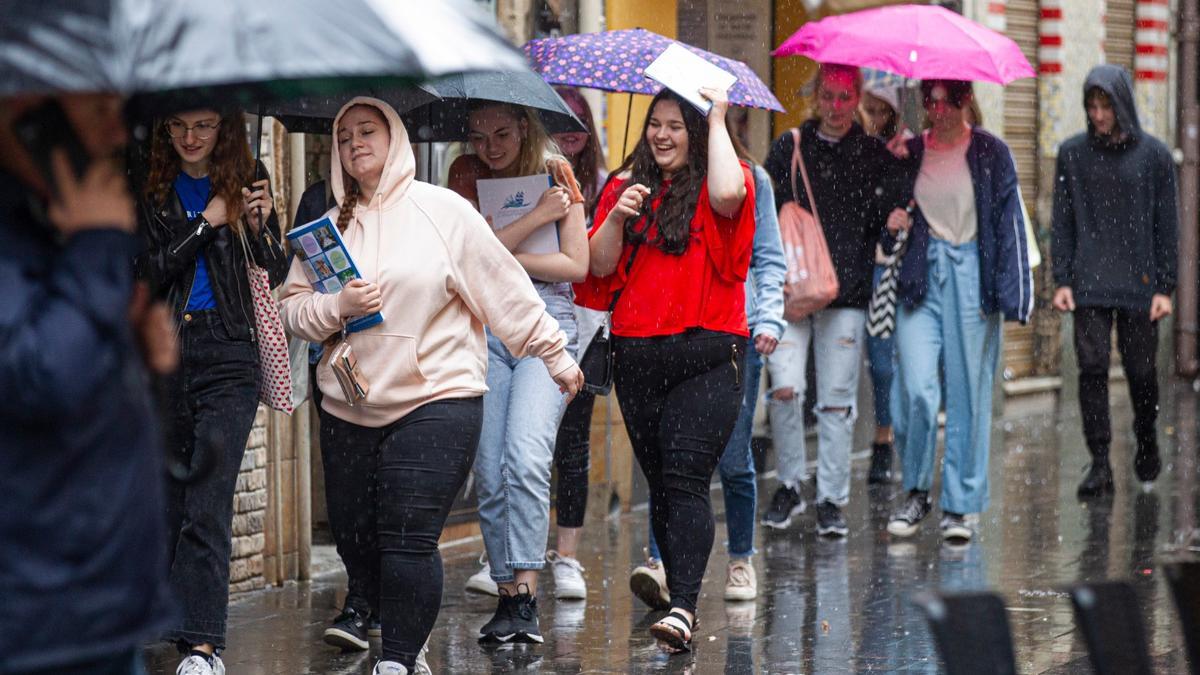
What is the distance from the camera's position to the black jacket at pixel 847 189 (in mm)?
9273

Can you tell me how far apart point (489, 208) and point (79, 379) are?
14.1 feet

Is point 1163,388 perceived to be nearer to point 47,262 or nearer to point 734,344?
point 734,344

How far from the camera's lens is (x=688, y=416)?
21.9 feet

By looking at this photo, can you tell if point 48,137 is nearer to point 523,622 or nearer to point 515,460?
point 515,460

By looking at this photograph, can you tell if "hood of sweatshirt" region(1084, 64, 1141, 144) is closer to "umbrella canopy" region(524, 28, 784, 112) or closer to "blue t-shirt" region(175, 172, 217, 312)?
"umbrella canopy" region(524, 28, 784, 112)

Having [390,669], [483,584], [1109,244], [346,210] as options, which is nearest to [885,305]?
[1109,244]

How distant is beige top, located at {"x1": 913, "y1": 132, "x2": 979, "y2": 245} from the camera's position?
927 cm

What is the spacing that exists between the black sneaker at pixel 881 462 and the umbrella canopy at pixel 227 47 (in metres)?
8.01

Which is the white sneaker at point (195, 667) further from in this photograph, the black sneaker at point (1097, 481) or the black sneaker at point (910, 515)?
the black sneaker at point (1097, 481)

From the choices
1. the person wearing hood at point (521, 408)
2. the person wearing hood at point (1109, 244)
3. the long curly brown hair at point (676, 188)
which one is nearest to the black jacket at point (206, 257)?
the person wearing hood at point (521, 408)

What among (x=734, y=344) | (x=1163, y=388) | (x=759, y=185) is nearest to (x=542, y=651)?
(x=734, y=344)

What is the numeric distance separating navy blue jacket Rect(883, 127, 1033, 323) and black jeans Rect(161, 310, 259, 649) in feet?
13.7

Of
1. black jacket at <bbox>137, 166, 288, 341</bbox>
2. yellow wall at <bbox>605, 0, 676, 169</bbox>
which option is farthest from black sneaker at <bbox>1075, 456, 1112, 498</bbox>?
black jacket at <bbox>137, 166, 288, 341</bbox>

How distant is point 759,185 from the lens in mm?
7133
